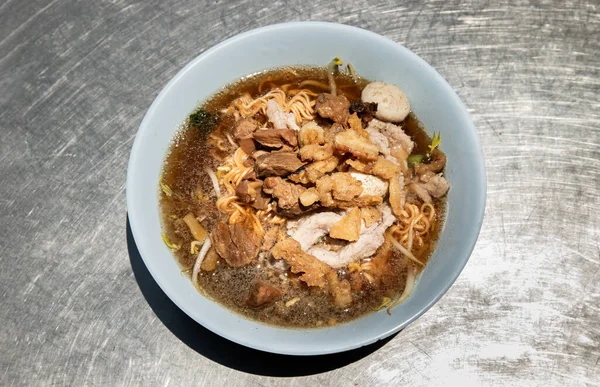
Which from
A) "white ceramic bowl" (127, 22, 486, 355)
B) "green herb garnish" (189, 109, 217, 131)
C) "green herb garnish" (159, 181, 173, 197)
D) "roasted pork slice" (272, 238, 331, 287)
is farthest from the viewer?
"green herb garnish" (189, 109, 217, 131)

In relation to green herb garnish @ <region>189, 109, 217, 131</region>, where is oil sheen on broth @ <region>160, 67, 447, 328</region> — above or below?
below

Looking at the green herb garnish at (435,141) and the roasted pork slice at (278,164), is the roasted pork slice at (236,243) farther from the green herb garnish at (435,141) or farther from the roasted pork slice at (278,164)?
the green herb garnish at (435,141)

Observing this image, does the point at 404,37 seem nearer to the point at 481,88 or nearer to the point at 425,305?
the point at 481,88

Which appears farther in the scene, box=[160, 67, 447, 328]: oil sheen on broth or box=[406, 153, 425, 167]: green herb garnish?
box=[406, 153, 425, 167]: green herb garnish

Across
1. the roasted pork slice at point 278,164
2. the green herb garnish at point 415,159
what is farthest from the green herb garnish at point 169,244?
the green herb garnish at point 415,159

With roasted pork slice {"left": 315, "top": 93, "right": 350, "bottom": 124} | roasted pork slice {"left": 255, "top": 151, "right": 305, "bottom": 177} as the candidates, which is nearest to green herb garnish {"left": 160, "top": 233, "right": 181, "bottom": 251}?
roasted pork slice {"left": 255, "top": 151, "right": 305, "bottom": 177}

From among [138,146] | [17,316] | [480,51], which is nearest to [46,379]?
[17,316]

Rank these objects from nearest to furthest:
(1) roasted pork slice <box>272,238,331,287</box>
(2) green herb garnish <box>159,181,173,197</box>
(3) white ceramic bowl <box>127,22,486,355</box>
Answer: (3) white ceramic bowl <box>127,22,486,355</box> → (1) roasted pork slice <box>272,238,331,287</box> → (2) green herb garnish <box>159,181,173,197</box>

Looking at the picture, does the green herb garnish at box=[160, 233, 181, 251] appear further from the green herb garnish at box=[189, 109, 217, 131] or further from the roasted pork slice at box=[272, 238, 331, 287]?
the green herb garnish at box=[189, 109, 217, 131]
